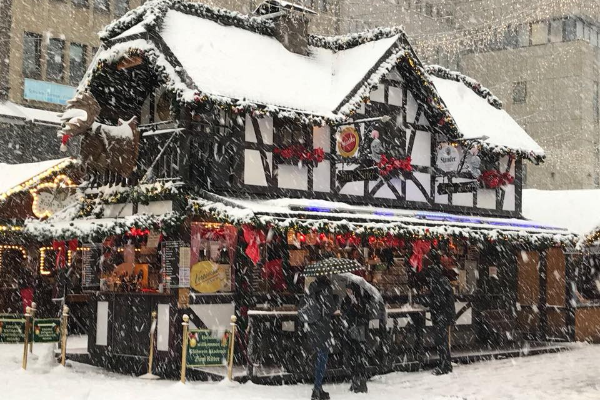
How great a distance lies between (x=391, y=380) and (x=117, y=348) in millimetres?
5694

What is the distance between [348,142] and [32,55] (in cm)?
1758

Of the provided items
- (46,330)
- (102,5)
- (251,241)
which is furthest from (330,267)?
(102,5)

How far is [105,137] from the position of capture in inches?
730

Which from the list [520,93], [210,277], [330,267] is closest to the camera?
[330,267]

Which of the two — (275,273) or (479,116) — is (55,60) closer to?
(479,116)

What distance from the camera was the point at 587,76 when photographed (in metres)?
48.6

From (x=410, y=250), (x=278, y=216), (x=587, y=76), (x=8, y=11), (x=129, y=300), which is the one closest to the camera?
(x=278, y=216)

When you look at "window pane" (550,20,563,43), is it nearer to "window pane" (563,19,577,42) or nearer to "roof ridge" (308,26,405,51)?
"window pane" (563,19,577,42)

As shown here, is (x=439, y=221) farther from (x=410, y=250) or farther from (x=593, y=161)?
(x=593, y=161)

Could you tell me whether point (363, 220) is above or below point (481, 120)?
below

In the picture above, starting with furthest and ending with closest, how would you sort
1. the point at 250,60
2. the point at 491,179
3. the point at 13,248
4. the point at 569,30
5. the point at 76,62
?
the point at 569,30 → the point at 76,62 → the point at 13,248 → the point at 491,179 → the point at 250,60

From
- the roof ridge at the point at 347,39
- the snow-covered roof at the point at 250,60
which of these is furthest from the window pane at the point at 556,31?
the roof ridge at the point at 347,39

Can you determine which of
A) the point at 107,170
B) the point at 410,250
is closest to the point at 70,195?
the point at 107,170

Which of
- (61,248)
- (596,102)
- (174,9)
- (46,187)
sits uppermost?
(596,102)
